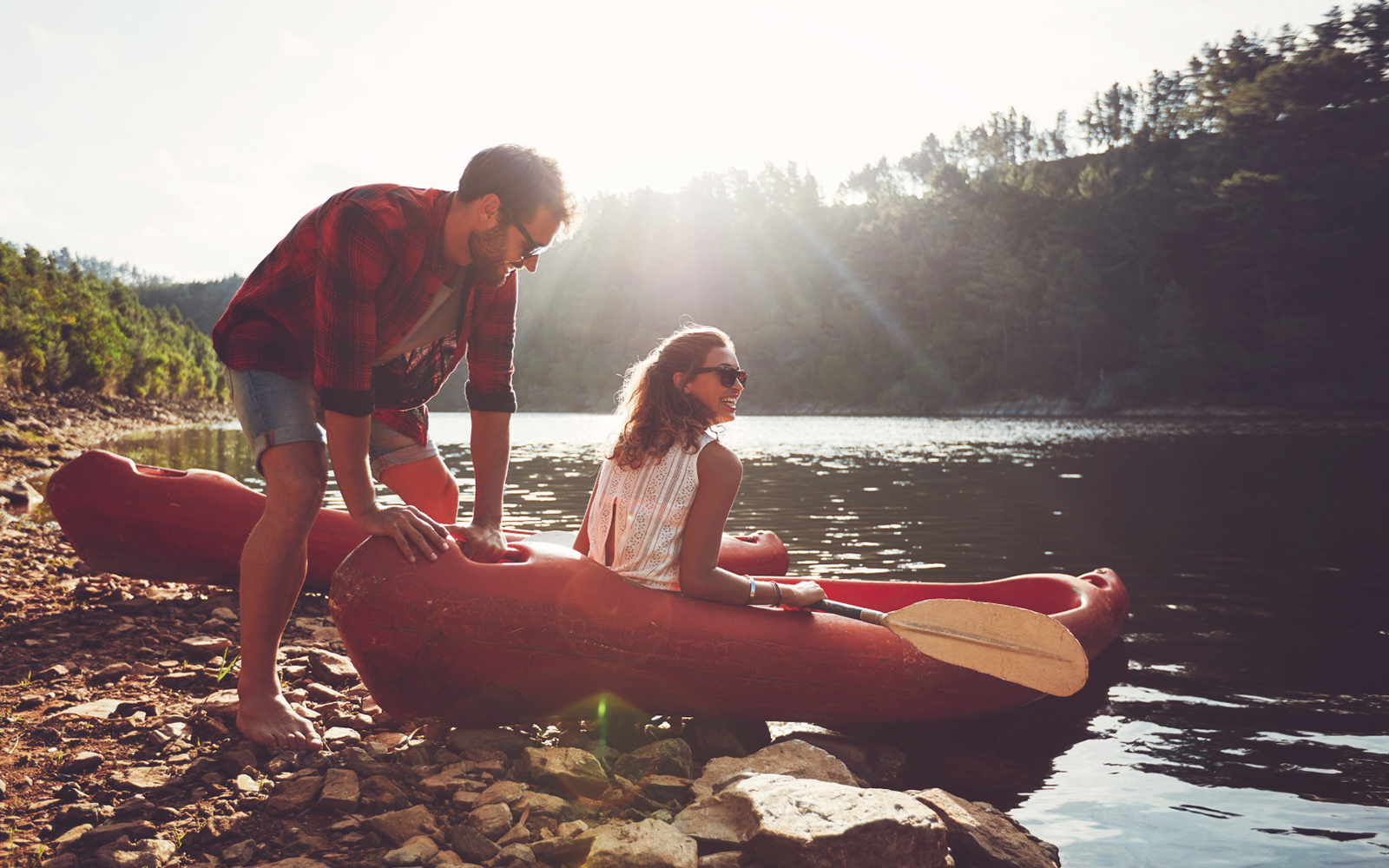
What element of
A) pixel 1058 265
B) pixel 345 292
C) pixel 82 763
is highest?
pixel 1058 265

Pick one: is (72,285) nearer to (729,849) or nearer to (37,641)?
(37,641)

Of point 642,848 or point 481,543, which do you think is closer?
point 642,848

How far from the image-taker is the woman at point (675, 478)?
2.79 meters

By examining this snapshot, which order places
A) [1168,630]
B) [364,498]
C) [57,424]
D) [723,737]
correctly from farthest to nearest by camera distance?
[57,424], [1168,630], [723,737], [364,498]

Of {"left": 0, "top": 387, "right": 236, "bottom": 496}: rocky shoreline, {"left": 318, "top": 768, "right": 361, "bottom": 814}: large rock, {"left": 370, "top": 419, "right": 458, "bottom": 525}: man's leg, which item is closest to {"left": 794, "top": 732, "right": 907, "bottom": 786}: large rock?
{"left": 318, "top": 768, "right": 361, "bottom": 814}: large rock

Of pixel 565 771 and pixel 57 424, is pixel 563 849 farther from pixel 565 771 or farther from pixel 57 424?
pixel 57 424

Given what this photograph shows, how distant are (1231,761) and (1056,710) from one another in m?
0.76

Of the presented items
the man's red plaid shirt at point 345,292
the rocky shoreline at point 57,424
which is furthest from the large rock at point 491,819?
the rocky shoreline at point 57,424

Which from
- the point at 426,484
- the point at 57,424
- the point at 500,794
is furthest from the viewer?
the point at 57,424

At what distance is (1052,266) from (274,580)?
203ft

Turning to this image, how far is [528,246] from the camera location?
100 inches

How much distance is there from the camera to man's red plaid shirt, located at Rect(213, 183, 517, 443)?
235cm

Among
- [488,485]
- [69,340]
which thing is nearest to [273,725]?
[488,485]

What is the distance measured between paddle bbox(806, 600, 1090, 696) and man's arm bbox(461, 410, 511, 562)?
136 centimetres
